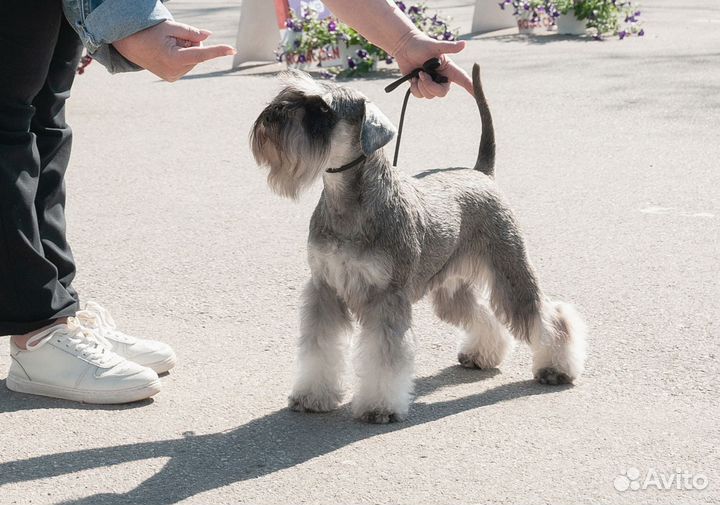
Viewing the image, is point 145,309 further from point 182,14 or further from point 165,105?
point 182,14

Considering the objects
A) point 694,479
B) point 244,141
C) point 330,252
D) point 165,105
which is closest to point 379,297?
point 330,252

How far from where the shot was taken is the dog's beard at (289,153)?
12.0ft

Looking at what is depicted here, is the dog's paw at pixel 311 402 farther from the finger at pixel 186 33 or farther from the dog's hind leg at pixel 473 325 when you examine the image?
the finger at pixel 186 33

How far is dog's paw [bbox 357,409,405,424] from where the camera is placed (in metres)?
3.94

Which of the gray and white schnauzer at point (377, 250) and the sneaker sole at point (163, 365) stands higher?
the gray and white schnauzer at point (377, 250)

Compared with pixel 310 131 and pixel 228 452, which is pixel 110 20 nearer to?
pixel 310 131

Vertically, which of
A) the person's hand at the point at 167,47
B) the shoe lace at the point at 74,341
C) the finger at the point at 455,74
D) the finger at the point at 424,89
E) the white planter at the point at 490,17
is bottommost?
the white planter at the point at 490,17

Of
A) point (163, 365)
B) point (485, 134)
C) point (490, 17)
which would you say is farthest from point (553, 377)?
point (490, 17)

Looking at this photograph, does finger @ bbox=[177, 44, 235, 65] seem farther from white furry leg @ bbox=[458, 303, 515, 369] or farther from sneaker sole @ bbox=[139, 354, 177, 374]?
white furry leg @ bbox=[458, 303, 515, 369]

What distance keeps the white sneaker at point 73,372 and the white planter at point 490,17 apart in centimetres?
1071

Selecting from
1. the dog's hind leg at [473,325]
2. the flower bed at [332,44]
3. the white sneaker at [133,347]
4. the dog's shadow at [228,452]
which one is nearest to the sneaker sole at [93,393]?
the white sneaker at [133,347]

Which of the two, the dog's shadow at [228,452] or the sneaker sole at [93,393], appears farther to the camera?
the sneaker sole at [93,393]

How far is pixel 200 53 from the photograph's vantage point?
3234 mm

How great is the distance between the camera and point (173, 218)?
680 centimetres
